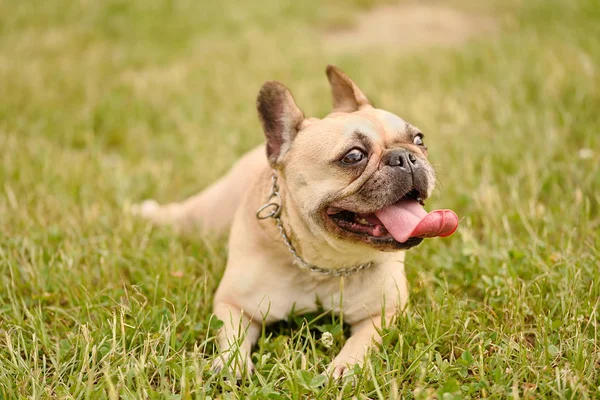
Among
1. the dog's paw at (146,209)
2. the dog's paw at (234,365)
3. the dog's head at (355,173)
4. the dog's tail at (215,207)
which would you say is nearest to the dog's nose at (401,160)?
the dog's head at (355,173)

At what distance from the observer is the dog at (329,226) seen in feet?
8.86

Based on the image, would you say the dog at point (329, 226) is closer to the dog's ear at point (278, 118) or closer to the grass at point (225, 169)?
the dog's ear at point (278, 118)

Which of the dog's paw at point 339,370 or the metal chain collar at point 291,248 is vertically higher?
the metal chain collar at point 291,248

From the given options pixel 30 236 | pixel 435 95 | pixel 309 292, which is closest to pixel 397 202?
pixel 309 292

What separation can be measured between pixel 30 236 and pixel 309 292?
194 cm

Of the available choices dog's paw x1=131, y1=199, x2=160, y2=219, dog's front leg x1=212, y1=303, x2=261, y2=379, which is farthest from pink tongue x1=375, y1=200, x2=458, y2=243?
dog's paw x1=131, y1=199, x2=160, y2=219

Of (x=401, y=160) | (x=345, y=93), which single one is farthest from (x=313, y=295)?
(x=345, y=93)

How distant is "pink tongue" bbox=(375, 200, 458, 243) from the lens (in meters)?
2.59

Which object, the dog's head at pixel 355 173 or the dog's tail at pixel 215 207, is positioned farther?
the dog's tail at pixel 215 207

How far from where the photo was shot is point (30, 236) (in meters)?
3.75

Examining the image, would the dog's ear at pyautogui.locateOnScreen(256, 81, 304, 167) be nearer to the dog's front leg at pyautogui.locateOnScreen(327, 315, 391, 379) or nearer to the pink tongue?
the pink tongue

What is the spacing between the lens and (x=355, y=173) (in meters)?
2.81

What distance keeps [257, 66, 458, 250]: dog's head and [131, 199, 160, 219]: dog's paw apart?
1654 mm

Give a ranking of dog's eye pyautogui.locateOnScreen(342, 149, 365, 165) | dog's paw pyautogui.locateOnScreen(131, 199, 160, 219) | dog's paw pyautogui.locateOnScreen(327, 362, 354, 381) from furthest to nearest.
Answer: dog's paw pyautogui.locateOnScreen(131, 199, 160, 219)
dog's eye pyautogui.locateOnScreen(342, 149, 365, 165)
dog's paw pyautogui.locateOnScreen(327, 362, 354, 381)
